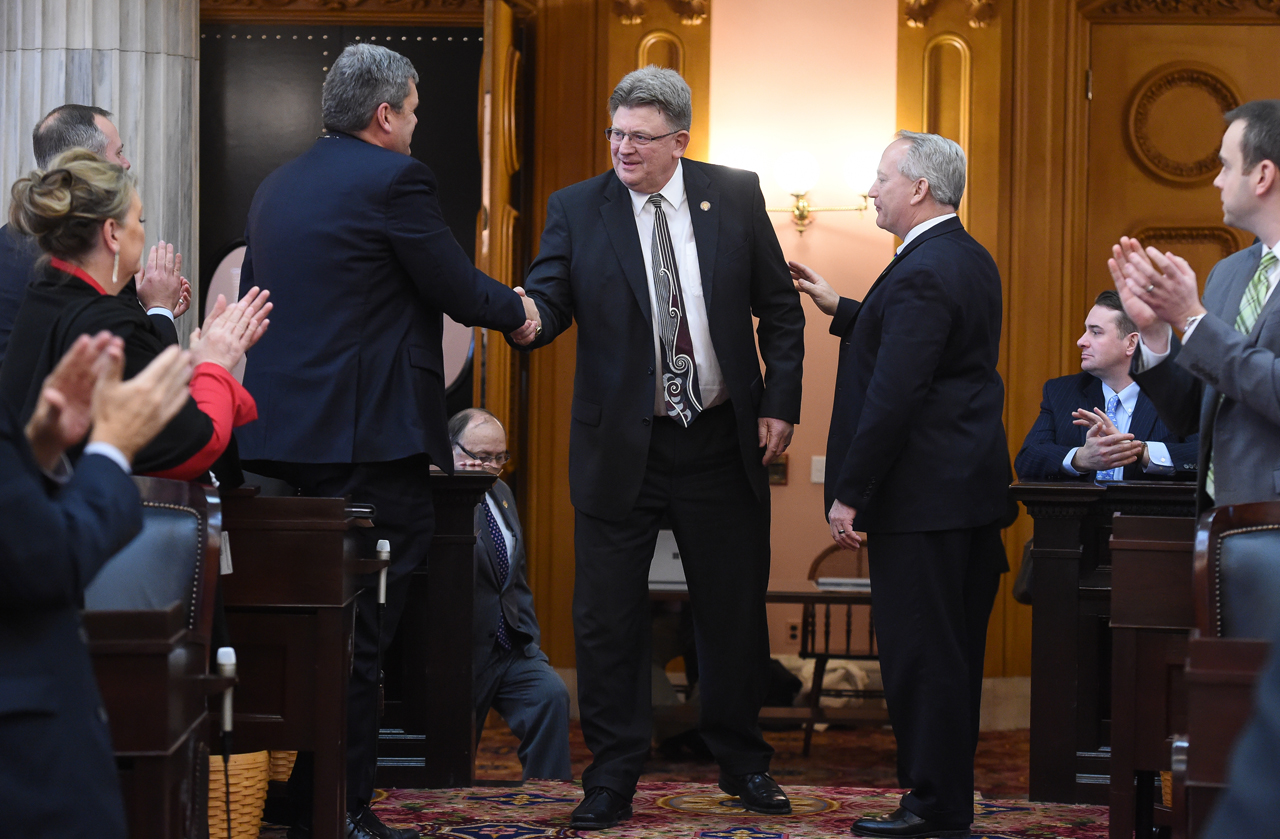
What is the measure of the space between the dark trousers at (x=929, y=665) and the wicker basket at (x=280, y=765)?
1.44m

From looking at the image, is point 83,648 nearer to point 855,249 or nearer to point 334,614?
point 334,614

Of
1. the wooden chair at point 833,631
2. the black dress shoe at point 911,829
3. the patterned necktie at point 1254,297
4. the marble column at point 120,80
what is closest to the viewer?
the patterned necktie at point 1254,297

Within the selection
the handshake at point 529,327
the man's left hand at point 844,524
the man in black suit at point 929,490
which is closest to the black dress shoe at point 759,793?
the man in black suit at point 929,490

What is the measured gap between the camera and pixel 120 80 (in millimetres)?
4723

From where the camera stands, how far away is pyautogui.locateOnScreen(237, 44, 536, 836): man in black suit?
285cm

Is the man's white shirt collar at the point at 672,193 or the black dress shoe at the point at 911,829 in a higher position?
the man's white shirt collar at the point at 672,193

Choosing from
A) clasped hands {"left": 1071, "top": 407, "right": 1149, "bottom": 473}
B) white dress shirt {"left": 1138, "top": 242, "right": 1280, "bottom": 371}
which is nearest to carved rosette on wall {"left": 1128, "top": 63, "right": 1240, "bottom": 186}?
clasped hands {"left": 1071, "top": 407, "right": 1149, "bottom": 473}

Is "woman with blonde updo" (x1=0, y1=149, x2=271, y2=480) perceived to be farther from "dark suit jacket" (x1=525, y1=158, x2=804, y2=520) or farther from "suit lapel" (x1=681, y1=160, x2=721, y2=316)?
"suit lapel" (x1=681, y1=160, x2=721, y2=316)

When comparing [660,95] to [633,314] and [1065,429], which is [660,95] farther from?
[1065,429]

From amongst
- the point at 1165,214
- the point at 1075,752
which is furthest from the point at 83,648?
the point at 1165,214

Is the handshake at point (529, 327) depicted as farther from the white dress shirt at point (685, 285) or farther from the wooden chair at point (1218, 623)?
the wooden chair at point (1218, 623)

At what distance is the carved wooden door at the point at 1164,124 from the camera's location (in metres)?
6.26

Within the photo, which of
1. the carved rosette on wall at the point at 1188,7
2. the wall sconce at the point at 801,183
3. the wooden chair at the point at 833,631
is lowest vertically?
the wooden chair at the point at 833,631

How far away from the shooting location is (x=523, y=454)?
6371 millimetres
